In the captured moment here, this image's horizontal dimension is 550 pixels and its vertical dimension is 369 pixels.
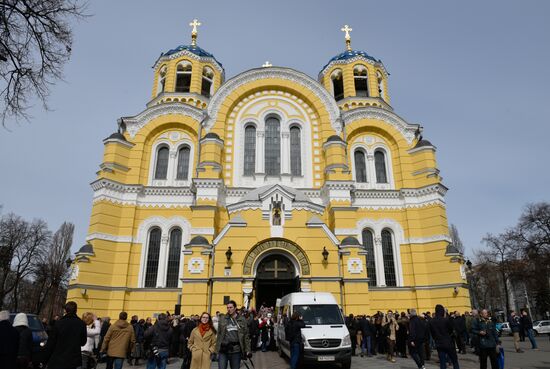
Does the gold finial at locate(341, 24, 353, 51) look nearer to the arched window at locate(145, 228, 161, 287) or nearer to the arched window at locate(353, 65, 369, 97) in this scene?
the arched window at locate(353, 65, 369, 97)

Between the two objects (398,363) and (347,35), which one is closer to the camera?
(398,363)

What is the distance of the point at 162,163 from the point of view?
25.5 metres

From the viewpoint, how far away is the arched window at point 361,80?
3003cm

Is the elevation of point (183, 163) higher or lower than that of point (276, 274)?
higher

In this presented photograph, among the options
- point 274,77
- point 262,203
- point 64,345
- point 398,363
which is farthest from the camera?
point 274,77

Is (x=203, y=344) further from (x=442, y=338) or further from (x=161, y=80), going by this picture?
(x=161, y=80)

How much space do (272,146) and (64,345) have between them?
20.7 m

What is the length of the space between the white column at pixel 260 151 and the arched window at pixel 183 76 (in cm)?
766

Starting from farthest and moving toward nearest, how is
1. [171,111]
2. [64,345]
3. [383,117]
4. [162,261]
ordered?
[383,117] → [171,111] → [162,261] → [64,345]

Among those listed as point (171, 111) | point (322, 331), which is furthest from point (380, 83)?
point (322, 331)

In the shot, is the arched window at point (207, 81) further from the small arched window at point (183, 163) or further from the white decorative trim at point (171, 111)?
the small arched window at point (183, 163)

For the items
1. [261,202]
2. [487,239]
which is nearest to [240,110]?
[261,202]

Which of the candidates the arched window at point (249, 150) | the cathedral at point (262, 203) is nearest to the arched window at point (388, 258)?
the cathedral at point (262, 203)

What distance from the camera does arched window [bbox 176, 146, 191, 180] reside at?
2506 cm
